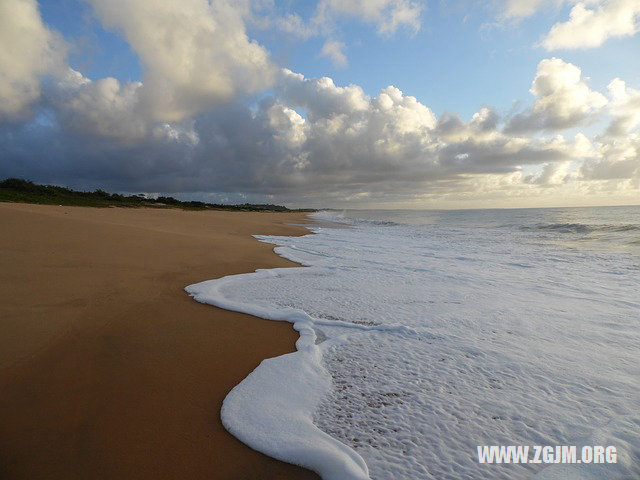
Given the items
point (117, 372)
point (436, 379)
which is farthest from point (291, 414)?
point (117, 372)

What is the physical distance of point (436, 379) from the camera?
3.22m

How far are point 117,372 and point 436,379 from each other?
2975 millimetres

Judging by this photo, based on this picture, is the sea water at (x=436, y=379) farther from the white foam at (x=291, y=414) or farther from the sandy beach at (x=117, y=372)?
the sandy beach at (x=117, y=372)

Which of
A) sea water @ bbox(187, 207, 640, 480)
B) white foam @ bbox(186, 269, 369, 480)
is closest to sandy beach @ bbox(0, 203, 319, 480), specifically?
white foam @ bbox(186, 269, 369, 480)

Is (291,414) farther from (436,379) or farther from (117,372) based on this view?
(117,372)

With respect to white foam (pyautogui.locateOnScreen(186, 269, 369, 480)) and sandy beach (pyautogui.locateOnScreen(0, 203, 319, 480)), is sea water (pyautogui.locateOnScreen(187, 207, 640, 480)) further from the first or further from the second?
sandy beach (pyautogui.locateOnScreen(0, 203, 319, 480))

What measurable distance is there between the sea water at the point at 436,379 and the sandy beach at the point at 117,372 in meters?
0.25

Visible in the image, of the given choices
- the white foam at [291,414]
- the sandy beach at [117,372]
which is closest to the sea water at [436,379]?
the white foam at [291,414]

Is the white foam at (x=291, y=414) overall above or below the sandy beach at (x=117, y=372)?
below

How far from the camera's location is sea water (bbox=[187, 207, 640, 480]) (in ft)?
7.54

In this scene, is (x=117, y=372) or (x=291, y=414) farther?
(x=117, y=372)

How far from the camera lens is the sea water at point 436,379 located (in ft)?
7.54

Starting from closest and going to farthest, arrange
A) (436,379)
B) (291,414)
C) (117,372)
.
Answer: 1. (291,414)
2. (117,372)
3. (436,379)

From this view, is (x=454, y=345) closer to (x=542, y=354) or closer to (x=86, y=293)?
(x=542, y=354)
